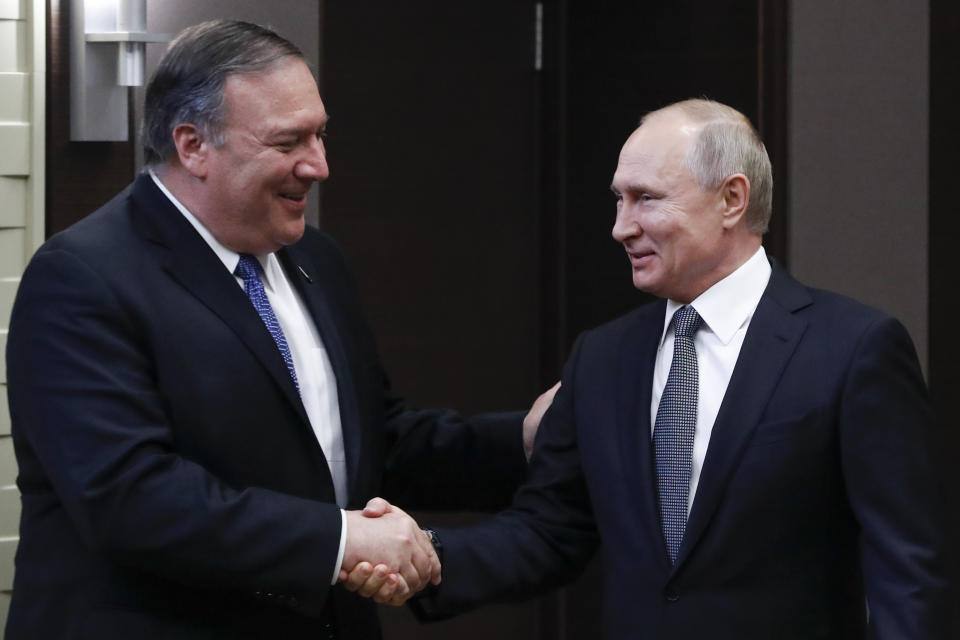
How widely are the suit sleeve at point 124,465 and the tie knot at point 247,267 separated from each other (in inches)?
9.8

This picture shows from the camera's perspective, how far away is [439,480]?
10.3ft

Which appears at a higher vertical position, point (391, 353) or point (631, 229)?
point (631, 229)

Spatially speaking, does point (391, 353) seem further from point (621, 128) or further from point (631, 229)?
point (631, 229)

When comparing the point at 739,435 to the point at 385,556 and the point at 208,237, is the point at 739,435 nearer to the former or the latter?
the point at 385,556

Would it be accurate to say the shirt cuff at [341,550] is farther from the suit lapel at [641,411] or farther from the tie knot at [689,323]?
the tie knot at [689,323]

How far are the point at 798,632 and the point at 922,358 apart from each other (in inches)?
61.5

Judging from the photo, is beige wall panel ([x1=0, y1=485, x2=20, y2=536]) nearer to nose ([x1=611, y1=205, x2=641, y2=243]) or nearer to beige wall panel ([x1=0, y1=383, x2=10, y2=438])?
beige wall panel ([x1=0, y1=383, x2=10, y2=438])

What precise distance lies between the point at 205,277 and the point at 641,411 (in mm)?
780

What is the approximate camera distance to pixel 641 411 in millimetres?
2510

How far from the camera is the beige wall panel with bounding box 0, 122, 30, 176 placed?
10.7 feet

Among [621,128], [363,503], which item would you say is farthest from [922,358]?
[363,503]

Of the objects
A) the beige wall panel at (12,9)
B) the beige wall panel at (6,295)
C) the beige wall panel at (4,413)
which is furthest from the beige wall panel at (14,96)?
the beige wall panel at (4,413)

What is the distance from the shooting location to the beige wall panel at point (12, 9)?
10.7ft

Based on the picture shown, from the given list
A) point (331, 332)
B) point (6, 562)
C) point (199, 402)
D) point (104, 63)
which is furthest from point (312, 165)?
point (6, 562)
